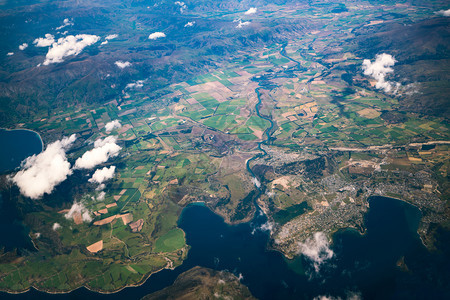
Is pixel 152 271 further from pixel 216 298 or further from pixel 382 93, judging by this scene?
pixel 382 93

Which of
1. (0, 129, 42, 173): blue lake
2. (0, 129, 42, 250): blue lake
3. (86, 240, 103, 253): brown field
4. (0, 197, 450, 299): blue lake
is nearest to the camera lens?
(0, 197, 450, 299): blue lake

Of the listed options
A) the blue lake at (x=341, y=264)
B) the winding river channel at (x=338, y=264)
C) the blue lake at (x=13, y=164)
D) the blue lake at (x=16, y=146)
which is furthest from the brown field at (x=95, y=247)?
the blue lake at (x=16, y=146)

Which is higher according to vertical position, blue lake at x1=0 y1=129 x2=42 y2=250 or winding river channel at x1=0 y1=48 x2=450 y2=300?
winding river channel at x1=0 y1=48 x2=450 y2=300

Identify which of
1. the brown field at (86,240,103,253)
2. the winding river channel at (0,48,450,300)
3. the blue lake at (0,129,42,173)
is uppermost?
the winding river channel at (0,48,450,300)

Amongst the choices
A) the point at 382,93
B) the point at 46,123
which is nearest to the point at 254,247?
the point at 382,93

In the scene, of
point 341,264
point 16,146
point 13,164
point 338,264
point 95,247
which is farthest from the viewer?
point 16,146

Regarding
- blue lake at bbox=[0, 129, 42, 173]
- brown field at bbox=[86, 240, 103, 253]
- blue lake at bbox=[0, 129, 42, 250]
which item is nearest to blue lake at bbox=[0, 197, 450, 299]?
brown field at bbox=[86, 240, 103, 253]

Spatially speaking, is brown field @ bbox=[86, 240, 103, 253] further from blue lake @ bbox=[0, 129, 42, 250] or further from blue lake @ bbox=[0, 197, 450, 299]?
blue lake @ bbox=[0, 129, 42, 250]

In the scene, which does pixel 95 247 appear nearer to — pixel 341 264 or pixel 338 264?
pixel 338 264

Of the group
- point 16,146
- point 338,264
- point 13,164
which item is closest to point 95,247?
point 338,264
